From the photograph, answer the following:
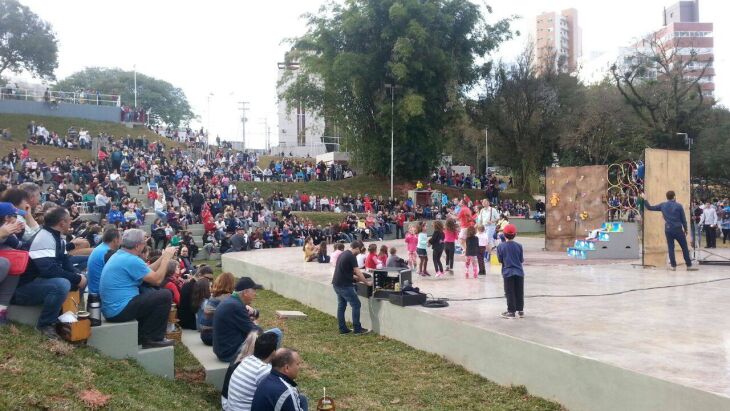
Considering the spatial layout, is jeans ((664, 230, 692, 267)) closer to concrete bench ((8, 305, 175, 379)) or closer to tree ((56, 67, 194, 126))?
concrete bench ((8, 305, 175, 379))

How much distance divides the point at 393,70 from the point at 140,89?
2125 inches

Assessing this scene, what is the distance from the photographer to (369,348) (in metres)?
9.23

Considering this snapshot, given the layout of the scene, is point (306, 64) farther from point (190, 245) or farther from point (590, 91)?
point (590, 91)

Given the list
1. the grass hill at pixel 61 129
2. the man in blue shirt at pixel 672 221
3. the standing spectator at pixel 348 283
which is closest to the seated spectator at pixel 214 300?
the standing spectator at pixel 348 283

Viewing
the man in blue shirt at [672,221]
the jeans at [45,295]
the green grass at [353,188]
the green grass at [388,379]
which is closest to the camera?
the jeans at [45,295]

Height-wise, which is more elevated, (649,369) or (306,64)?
(306,64)

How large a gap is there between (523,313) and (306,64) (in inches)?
1295

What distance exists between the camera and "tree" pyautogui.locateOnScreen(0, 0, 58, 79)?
47281 mm

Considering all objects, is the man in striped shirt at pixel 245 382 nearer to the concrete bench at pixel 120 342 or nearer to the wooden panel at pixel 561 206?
the concrete bench at pixel 120 342

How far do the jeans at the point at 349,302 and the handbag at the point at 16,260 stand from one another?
16.9 ft

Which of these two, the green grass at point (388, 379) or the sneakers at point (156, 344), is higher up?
the sneakers at point (156, 344)

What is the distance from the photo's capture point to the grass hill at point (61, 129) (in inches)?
1287

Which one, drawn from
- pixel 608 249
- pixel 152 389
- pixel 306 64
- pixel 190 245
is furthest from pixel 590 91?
pixel 152 389

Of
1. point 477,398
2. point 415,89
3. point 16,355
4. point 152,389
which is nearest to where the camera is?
point 16,355
